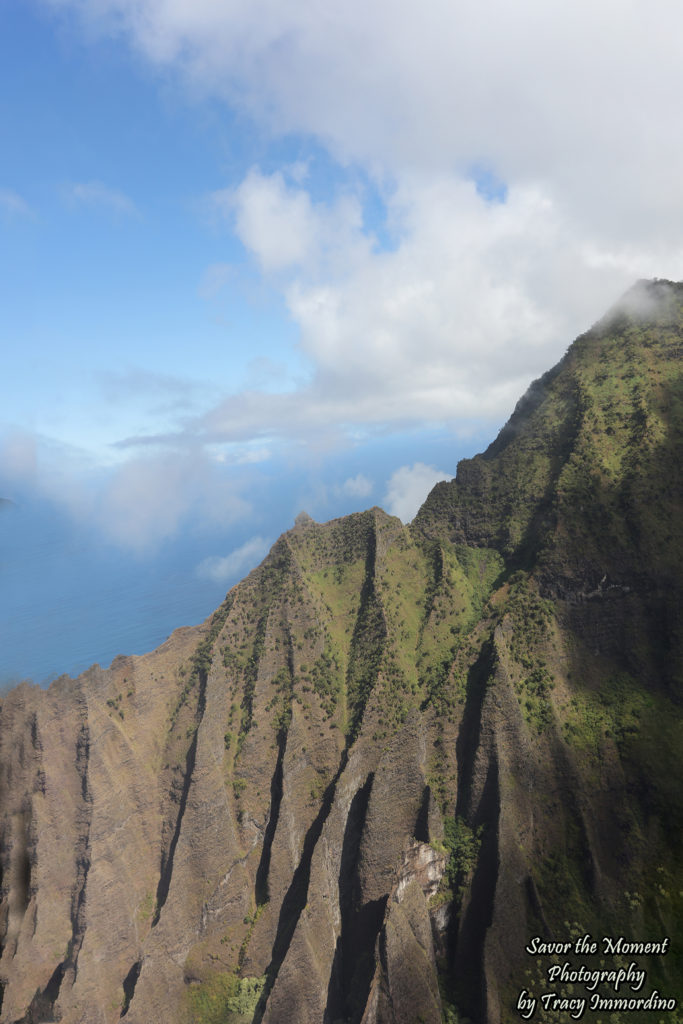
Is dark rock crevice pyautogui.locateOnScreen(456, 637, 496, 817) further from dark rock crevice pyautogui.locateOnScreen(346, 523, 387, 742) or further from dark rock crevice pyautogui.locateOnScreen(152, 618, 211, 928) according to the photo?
dark rock crevice pyautogui.locateOnScreen(152, 618, 211, 928)

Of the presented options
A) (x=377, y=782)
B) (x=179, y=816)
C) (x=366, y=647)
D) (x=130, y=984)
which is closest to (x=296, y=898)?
(x=377, y=782)

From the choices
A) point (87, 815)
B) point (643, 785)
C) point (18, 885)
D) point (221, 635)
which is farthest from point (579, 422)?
point (18, 885)

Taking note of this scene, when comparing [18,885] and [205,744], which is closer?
[18,885]

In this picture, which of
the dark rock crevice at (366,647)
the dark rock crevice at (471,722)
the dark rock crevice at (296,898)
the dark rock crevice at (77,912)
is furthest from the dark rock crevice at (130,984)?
the dark rock crevice at (471,722)

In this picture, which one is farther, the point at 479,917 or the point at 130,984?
the point at 130,984

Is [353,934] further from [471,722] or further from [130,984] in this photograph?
[471,722]

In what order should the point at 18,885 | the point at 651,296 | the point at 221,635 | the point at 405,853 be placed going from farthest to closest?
the point at 651,296 < the point at 221,635 < the point at 18,885 < the point at 405,853

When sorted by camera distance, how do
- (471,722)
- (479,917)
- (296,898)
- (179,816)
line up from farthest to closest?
(471,722) < (179,816) < (296,898) < (479,917)

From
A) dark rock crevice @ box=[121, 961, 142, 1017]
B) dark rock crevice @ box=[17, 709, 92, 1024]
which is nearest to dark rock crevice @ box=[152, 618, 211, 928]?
dark rock crevice @ box=[121, 961, 142, 1017]

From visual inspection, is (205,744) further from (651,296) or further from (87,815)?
(651,296)
